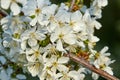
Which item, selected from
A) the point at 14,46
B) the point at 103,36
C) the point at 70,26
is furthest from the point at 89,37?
the point at 103,36

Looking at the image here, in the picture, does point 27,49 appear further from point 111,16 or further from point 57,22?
point 111,16

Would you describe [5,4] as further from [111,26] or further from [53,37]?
[111,26]

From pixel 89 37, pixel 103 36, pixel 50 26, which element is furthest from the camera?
pixel 103 36

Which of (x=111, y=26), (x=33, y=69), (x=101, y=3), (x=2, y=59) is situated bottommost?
(x=33, y=69)

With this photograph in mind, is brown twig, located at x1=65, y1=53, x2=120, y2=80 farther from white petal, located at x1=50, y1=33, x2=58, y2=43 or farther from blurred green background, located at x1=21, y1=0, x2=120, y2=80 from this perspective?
blurred green background, located at x1=21, y1=0, x2=120, y2=80

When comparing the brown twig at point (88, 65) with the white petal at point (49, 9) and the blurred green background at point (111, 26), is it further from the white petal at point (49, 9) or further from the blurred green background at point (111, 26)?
the blurred green background at point (111, 26)

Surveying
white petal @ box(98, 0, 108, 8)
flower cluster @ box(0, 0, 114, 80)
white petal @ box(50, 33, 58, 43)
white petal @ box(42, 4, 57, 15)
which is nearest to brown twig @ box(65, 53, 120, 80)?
flower cluster @ box(0, 0, 114, 80)

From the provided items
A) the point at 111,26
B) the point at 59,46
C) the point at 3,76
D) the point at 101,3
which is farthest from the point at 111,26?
the point at 59,46

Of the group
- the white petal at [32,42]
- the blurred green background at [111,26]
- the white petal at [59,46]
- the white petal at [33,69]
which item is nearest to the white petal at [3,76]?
the white petal at [33,69]
